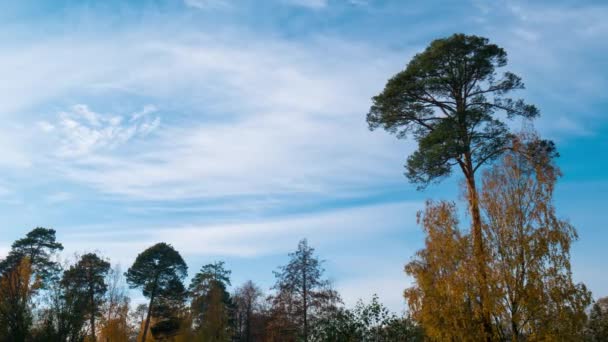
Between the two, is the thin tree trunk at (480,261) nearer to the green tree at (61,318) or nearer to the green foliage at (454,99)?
the green foliage at (454,99)

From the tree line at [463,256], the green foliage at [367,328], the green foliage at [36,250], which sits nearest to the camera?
the tree line at [463,256]

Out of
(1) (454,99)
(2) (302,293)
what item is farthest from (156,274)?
(1) (454,99)

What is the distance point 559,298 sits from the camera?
11375 millimetres

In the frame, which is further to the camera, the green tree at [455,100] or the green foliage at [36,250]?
the green foliage at [36,250]

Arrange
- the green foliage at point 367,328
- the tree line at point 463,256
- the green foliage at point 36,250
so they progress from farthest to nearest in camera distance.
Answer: the green foliage at point 36,250, the green foliage at point 367,328, the tree line at point 463,256

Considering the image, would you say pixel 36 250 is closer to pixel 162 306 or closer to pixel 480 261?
pixel 162 306

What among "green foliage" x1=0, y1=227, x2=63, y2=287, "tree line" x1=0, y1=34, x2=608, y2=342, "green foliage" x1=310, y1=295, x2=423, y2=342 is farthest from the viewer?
"green foliage" x1=0, y1=227, x2=63, y2=287

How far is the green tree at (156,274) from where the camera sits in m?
40.6

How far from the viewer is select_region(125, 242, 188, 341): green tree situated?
1598 inches

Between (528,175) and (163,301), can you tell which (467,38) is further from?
(163,301)

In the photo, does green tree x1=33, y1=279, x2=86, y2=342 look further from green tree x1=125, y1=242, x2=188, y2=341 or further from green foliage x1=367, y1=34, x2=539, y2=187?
green tree x1=125, y1=242, x2=188, y2=341

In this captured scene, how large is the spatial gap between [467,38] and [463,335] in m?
10.8

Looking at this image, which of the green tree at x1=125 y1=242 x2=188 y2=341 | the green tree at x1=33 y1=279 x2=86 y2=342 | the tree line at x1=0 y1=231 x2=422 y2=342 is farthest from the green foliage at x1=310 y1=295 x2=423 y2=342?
the green tree at x1=125 y1=242 x2=188 y2=341

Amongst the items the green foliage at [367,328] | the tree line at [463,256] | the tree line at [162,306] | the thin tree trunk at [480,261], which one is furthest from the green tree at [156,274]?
the thin tree trunk at [480,261]
